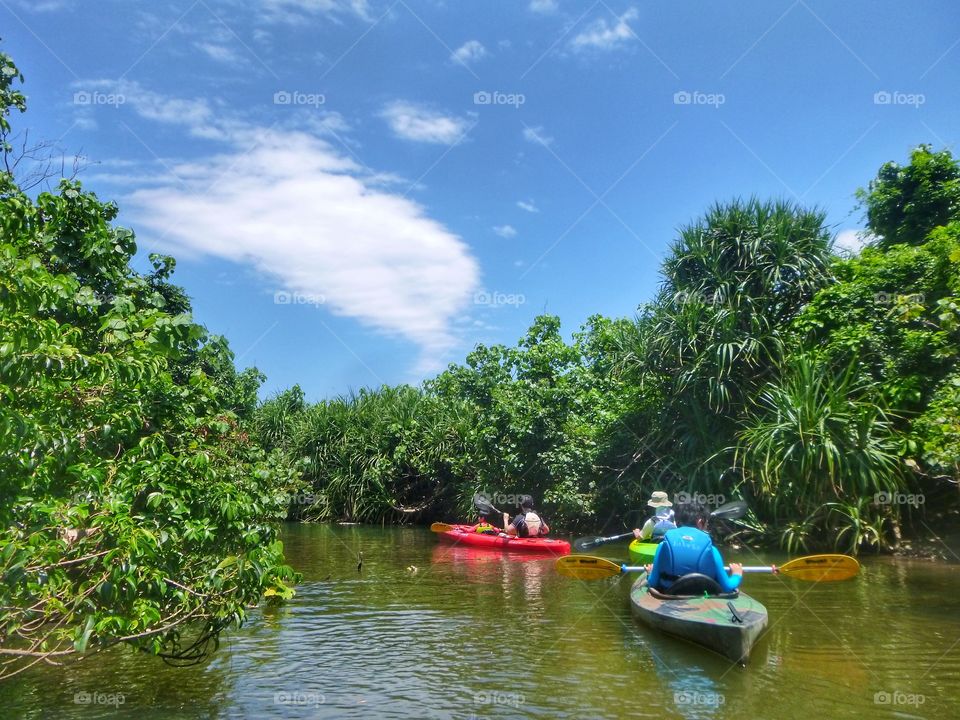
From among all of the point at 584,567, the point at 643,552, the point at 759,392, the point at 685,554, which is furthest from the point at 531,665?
the point at 759,392

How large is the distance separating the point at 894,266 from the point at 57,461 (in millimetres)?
14843

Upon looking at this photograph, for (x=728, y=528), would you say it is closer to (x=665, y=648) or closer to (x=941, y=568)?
(x=941, y=568)

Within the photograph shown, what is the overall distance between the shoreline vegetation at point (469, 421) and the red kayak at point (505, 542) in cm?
270

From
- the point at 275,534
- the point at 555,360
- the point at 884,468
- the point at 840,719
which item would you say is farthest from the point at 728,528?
the point at 275,534

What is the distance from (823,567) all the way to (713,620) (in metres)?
3.04

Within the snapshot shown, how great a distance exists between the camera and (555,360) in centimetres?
2081

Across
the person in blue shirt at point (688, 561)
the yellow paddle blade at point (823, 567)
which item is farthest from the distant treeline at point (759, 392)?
the person in blue shirt at point (688, 561)

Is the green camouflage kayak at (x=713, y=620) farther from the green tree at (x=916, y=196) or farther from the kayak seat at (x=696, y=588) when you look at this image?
the green tree at (x=916, y=196)

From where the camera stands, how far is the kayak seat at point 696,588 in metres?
7.97

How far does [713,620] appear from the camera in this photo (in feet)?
23.4

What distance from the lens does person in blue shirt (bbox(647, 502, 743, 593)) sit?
8094 mm

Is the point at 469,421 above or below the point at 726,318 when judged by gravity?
below

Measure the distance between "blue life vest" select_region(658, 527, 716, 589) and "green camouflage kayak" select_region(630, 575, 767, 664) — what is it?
1.11 feet

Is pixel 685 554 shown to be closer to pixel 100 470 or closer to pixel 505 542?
pixel 100 470
